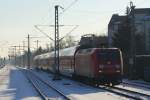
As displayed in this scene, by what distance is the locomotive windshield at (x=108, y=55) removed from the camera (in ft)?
110

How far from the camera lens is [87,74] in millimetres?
35625

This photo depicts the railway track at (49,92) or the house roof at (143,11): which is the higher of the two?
the house roof at (143,11)

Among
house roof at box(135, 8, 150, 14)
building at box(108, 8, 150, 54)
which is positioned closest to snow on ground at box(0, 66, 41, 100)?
→ building at box(108, 8, 150, 54)

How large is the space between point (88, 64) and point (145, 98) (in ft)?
39.8

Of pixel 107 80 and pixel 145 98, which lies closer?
pixel 145 98

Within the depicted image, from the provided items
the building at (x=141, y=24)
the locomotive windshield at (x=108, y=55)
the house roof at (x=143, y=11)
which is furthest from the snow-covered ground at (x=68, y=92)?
the house roof at (x=143, y=11)

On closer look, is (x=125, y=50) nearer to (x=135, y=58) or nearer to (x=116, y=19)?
(x=135, y=58)

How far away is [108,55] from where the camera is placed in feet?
110

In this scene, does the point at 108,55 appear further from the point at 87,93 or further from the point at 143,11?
the point at 143,11

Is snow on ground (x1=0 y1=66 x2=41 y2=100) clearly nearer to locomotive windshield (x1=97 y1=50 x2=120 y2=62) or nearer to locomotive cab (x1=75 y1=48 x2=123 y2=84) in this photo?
locomotive cab (x1=75 y1=48 x2=123 y2=84)

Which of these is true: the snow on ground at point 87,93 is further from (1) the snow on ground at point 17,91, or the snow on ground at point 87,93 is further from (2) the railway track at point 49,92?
(1) the snow on ground at point 17,91

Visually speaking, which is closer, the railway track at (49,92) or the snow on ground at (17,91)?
the railway track at (49,92)

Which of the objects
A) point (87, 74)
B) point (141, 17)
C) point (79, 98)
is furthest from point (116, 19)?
point (79, 98)

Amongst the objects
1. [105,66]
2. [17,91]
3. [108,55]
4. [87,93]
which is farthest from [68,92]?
[108,55]
